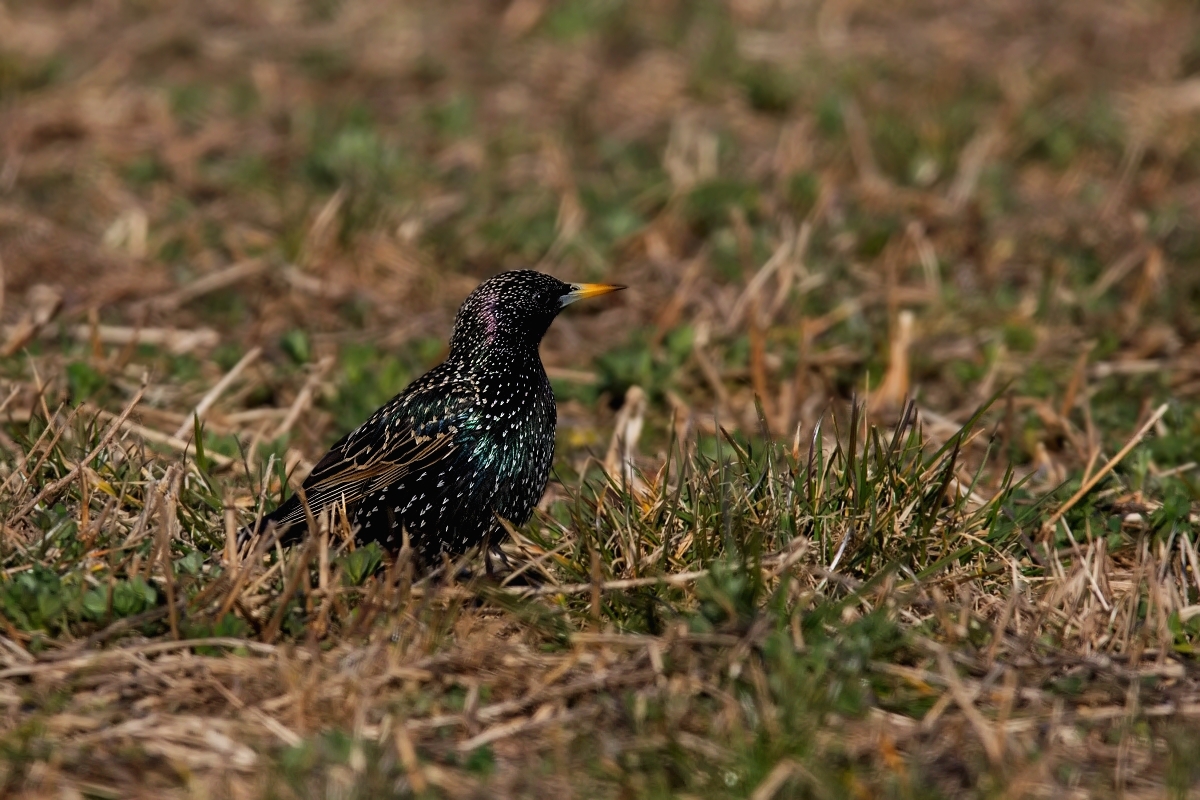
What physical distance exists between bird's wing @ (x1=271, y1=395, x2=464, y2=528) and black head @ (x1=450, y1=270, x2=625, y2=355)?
33cm

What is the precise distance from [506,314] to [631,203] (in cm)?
347

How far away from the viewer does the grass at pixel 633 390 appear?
13.4 ft

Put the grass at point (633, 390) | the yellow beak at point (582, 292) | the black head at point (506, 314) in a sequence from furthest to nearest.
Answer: the yellow beak at point (582, 292) → the black head at point (506, 314) → the grass at point (633, 390)

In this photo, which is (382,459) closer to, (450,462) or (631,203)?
(450,462)

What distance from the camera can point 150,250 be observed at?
845cm

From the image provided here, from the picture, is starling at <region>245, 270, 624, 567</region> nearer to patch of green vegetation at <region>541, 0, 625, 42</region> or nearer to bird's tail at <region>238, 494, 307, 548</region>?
bird's tail at <region>238, 494, 307, 548</region>

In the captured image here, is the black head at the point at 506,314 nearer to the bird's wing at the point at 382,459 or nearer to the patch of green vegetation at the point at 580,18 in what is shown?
the bird's wing at the point at 382,459

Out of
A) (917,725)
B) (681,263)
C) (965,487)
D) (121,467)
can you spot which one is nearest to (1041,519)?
(965,487)

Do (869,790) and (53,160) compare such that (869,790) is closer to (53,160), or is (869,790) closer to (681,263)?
(681,263)

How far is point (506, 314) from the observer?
18.1ft

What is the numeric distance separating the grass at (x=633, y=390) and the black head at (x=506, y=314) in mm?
465

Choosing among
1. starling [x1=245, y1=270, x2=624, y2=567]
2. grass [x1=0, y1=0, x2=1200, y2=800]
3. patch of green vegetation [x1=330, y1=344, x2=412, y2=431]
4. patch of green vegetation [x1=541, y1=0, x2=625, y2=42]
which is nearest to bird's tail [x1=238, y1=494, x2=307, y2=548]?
starling [x1=245, y1=270, x2=624, y2=567]

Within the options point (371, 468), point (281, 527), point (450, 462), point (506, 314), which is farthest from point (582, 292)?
point (281, 527)

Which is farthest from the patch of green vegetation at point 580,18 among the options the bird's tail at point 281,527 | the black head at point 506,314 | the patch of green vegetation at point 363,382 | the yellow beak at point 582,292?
the bird's tail at point 281,527
